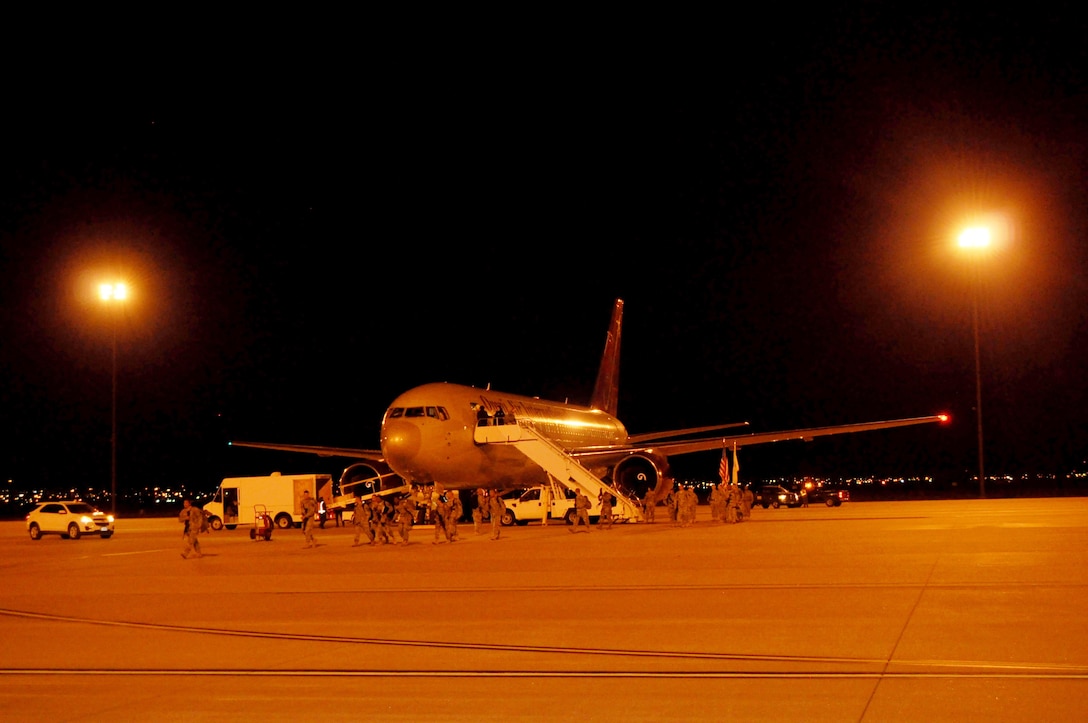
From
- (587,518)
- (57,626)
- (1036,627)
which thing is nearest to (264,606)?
(57,626)

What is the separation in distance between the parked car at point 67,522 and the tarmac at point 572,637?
13.0 metres

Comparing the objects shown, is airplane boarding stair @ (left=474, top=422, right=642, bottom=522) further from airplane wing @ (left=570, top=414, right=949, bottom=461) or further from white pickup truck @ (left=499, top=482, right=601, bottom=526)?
airplane wing @ (left=570, top=414, right=949, bottom=461)

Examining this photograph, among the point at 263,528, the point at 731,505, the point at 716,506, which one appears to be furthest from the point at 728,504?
the point at 263,528

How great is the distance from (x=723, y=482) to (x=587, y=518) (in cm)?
524

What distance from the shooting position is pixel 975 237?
38.9 m

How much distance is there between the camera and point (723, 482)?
109 ft

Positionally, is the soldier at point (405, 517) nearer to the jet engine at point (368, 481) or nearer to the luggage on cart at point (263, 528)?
the luggage on cart at point (263, 528)

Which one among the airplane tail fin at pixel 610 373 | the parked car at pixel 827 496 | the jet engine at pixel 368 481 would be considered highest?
the airplane tail fin at pixel 610 373

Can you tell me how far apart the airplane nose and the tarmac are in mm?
12721

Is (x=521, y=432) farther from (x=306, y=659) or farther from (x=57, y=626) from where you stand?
(x=306, y=659)

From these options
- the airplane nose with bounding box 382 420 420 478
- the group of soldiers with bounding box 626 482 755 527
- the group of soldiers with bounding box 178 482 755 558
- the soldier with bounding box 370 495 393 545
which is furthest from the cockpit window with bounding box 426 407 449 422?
the soldier with bounding box 370 495 393 545

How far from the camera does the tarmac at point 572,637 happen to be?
281 inches

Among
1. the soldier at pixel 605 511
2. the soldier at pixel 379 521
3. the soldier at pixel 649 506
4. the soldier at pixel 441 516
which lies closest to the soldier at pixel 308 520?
the soldier at pixel 379 521

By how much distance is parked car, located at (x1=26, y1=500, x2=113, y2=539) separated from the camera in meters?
32.4
